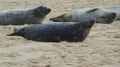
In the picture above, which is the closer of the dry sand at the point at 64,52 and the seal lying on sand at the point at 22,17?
the dry sand at the point at 64,52

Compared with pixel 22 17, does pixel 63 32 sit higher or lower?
higher

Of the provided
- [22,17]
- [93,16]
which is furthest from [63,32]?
[93,16]

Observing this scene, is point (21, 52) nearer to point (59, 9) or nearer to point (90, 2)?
point (59, 9)

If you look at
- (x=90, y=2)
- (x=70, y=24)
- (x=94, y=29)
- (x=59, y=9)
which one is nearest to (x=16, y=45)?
(x=70, y=24)

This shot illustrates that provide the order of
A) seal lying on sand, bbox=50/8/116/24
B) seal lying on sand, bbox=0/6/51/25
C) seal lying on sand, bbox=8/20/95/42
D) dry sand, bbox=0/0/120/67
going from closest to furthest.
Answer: dry sand, bbox=0/0/120/67, seal lying on sand, bbox=8/20/95/42, seal lying on sand, bbox=0/6/51/25, seal lying on sand, bbox=50/8/116/24

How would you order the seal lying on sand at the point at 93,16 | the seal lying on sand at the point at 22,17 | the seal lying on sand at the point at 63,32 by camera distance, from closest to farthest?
1. the seal lying on sand at the point at 63,32
2. the seal lying on sand at the point at 22,17
3. the seal lying on sand at the point at 93,16

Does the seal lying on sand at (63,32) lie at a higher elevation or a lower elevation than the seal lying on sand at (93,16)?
higher

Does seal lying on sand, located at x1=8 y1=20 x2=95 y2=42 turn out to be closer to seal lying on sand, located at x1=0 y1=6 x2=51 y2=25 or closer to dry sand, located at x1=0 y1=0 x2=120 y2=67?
dry sand, located at x1=0 y1=0 x2=120 y2=67

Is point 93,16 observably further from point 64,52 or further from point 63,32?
point 64,52

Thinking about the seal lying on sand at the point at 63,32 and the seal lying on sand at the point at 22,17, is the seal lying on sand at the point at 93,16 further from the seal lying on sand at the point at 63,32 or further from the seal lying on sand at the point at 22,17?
the seal lying on sand at the point at 63,32

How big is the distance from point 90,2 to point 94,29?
6.52 meters

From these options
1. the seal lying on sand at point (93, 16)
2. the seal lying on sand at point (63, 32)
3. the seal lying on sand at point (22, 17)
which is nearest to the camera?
the seal lying on sand at point (63, 32)

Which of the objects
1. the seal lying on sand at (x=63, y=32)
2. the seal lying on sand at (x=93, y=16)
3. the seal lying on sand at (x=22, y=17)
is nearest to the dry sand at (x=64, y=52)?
the seal lying on sand at (x=63, y=32)

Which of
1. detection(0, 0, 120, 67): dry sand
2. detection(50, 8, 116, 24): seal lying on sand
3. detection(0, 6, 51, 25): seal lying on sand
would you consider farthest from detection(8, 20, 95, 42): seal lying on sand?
detection(50, 8, 116, 24): seal lying on sand
